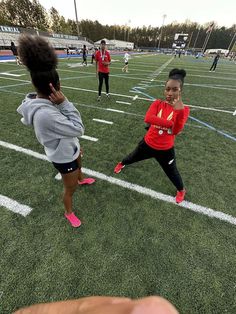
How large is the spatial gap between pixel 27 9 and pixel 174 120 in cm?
7339

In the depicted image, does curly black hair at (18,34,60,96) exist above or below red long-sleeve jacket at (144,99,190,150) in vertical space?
above

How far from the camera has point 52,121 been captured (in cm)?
157

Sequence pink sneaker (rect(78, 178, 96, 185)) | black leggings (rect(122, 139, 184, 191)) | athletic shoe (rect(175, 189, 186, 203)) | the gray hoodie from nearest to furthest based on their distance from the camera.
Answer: the gray hoodie, black leggings (rect(122, 139, 184, 191)), athletic shoe (rect(175, 189, 186, 203)), pink sneaker (rect(78, 178, 96, 185))

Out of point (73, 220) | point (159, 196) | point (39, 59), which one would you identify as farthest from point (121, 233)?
point (39, 59)

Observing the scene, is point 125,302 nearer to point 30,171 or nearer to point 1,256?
point 1,256

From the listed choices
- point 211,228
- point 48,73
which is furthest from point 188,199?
point 48,73

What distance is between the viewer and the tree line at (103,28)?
53.7 meters

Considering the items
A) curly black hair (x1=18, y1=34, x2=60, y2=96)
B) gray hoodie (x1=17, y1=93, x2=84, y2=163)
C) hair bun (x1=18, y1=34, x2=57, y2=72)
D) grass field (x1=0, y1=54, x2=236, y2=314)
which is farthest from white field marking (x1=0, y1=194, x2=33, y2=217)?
hair bun (x1=18, y1=34, x2=57, y2=72)

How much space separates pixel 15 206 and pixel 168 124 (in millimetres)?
2486

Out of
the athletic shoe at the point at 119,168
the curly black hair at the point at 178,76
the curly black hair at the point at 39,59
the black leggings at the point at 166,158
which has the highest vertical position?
the curly black hair at the point at 39,59

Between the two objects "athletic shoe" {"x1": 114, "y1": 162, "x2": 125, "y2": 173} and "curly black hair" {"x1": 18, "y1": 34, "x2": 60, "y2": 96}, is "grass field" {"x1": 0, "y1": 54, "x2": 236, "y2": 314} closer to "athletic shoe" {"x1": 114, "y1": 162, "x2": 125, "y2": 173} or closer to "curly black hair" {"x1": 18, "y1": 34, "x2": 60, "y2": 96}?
"athletic shoe" {"x1": 114, "y1": 162, "x2": 125, "y2": 173}

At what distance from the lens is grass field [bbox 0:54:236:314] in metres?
1.91

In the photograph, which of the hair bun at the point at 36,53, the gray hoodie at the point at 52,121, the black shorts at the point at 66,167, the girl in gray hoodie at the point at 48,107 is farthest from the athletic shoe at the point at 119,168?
the hair bun at the point at 36,53

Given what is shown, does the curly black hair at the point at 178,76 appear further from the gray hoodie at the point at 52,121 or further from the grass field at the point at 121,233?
the grass field at the point at 121,233
